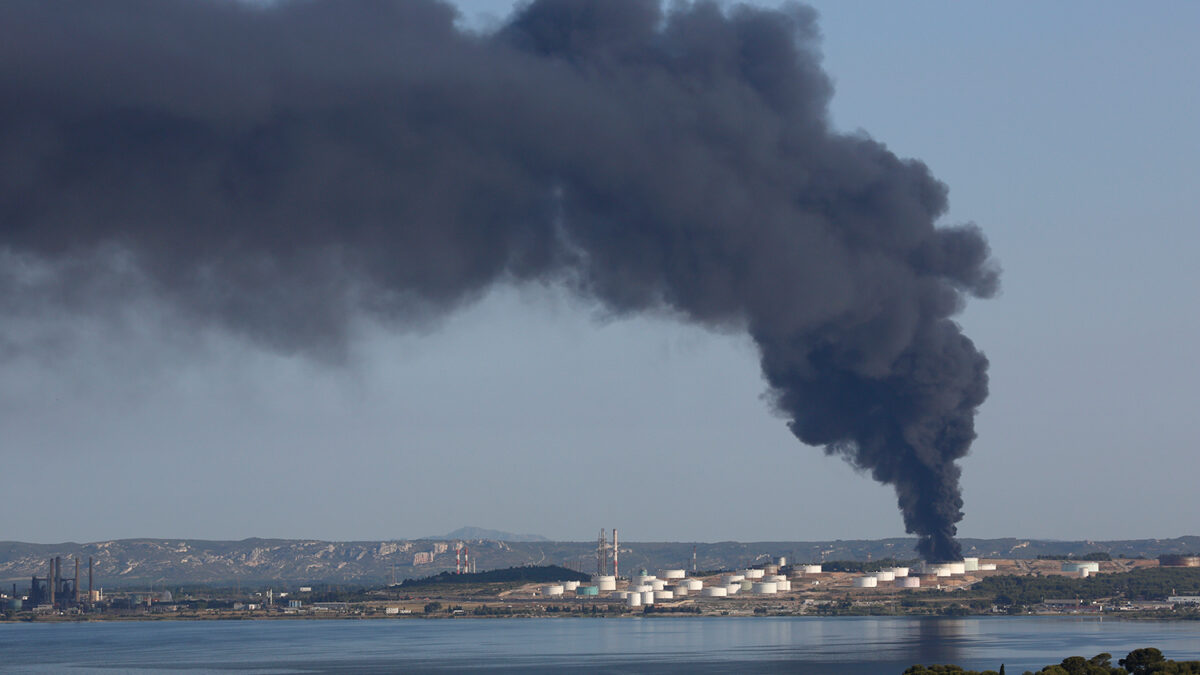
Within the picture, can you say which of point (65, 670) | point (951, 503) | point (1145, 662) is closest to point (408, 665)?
point (65, 670)

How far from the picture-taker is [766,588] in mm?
195875

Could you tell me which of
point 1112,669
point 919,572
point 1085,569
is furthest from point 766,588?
point 1112,669

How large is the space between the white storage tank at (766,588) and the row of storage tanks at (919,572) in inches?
402

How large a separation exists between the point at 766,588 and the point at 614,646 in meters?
73.9

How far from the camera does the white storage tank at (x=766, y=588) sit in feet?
640

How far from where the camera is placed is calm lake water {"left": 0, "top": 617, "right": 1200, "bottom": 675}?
335ft

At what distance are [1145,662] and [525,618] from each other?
12618 cm

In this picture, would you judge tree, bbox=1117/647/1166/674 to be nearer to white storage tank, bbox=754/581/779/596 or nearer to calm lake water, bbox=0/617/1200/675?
calm lake water, bbox=0/617/1200/675

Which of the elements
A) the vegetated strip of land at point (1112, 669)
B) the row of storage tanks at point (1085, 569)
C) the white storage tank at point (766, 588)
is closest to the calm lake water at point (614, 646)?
the vegetated strip of land at point (1112, 669)

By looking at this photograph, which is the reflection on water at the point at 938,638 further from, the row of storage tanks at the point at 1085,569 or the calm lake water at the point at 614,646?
the row of storage tanks at the point at 1085,569

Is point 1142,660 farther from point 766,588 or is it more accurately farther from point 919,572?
point 766,588

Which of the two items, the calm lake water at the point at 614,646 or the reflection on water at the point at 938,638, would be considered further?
the calm lake water at the point at 614,646

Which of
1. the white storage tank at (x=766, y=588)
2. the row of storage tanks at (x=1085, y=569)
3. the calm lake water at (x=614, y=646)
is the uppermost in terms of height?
the row of storage tanks at (x=1085, y=569)

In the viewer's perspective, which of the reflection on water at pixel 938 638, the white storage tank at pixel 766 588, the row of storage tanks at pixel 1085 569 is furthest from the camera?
the white storage tank at pixel 766 588
